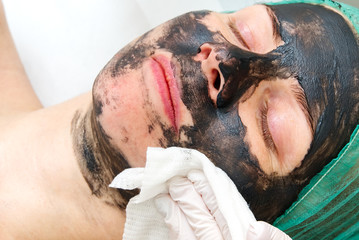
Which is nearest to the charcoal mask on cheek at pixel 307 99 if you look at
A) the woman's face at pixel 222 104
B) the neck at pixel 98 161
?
the woman's face at pixel 222 104

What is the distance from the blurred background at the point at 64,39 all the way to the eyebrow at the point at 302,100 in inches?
47.0

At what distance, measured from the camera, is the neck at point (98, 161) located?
1.22 m

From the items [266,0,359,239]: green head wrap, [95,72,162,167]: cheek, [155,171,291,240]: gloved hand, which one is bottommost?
[266,0,359,239]: green head wrap

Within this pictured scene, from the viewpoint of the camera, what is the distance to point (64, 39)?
207 centimetres

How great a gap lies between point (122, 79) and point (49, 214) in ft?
1.89

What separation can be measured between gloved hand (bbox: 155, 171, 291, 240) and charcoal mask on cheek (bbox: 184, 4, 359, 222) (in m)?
0.11

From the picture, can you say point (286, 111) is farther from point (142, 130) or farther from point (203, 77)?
point (142, 130)

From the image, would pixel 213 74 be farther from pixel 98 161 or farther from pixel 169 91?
pixel 98 161

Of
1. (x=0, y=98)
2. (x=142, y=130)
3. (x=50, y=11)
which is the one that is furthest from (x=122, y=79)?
(x=50, y=11)

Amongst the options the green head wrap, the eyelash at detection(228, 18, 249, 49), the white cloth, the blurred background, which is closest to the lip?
the white cloth

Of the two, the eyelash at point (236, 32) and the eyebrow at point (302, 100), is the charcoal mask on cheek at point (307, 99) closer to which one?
the eyebrow at point (302, 100)

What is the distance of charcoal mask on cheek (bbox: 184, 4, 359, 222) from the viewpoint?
3.83 feet

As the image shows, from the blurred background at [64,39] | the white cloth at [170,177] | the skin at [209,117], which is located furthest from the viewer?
the blurred background at [64,39]

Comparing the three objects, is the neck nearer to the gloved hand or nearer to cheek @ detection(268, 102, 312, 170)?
the gloved hand
